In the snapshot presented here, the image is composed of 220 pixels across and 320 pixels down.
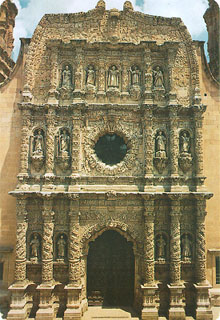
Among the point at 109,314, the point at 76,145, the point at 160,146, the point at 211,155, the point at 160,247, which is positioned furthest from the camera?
the point at 211,155

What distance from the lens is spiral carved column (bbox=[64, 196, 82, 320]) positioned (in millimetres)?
10695

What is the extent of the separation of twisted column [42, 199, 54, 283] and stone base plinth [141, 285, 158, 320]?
3971 mm

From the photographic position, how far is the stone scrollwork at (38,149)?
1157cm

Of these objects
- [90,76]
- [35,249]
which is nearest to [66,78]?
[90,76]

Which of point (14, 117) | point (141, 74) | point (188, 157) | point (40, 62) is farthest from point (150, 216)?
→ point (40, 62)

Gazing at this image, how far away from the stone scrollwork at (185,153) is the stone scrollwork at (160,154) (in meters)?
0.71

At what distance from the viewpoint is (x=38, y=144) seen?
38.5ft

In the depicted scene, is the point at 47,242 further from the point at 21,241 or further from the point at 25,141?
the point at 25,141

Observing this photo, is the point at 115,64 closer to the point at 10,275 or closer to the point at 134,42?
the point at 134,42

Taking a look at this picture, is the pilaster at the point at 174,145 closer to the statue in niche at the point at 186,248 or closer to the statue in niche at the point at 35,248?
the statue in niche at the point at 186,248

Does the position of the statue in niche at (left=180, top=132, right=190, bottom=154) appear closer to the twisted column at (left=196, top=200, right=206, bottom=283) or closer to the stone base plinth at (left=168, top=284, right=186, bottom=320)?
the twisted column at (left=196, top=200, right=206, bottom=283)

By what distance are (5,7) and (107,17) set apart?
6263 millimetres

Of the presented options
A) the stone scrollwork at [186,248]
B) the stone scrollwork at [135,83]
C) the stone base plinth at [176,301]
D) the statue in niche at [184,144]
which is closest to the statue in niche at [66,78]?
the stone scrollwork at [135,83]

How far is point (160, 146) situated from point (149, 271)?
17.6ft
